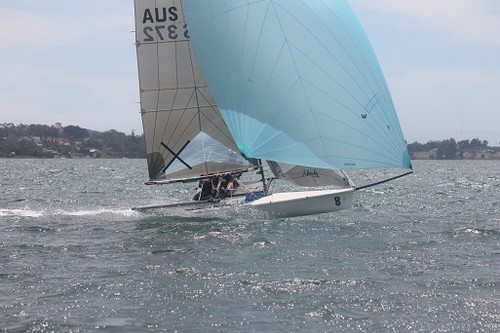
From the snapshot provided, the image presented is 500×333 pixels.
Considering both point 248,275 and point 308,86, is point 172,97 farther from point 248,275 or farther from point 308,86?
point 248,275

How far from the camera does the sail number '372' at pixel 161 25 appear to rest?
19109 mm

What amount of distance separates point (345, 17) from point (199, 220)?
520 centimetres

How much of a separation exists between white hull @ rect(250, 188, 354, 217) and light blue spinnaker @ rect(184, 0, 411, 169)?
946mm

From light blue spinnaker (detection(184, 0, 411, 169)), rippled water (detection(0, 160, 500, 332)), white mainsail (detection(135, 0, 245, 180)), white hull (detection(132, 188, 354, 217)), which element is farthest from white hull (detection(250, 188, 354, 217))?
white mainsail (detection(135, 0, 245, 180))

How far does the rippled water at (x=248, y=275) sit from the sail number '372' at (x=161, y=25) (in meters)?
4.05

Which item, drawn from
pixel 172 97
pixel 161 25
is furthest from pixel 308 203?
pixel 161 25

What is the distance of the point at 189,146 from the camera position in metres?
19.5

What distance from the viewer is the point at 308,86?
1677 centimetres

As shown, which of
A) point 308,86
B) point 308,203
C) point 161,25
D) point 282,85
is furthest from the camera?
point 161,25

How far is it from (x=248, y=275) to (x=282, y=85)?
606 cm

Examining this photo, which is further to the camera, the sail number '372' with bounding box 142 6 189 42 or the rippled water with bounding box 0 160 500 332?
the sail number '372' with bounding box 142 6 189 42

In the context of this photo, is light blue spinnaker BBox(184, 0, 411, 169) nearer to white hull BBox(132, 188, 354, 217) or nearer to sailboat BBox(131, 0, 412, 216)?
sailboat BBox(131, 0, 412, 216)

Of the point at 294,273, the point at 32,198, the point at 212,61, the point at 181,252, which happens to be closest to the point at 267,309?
the point at 294,273

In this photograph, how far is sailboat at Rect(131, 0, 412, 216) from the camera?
16.7 meters
